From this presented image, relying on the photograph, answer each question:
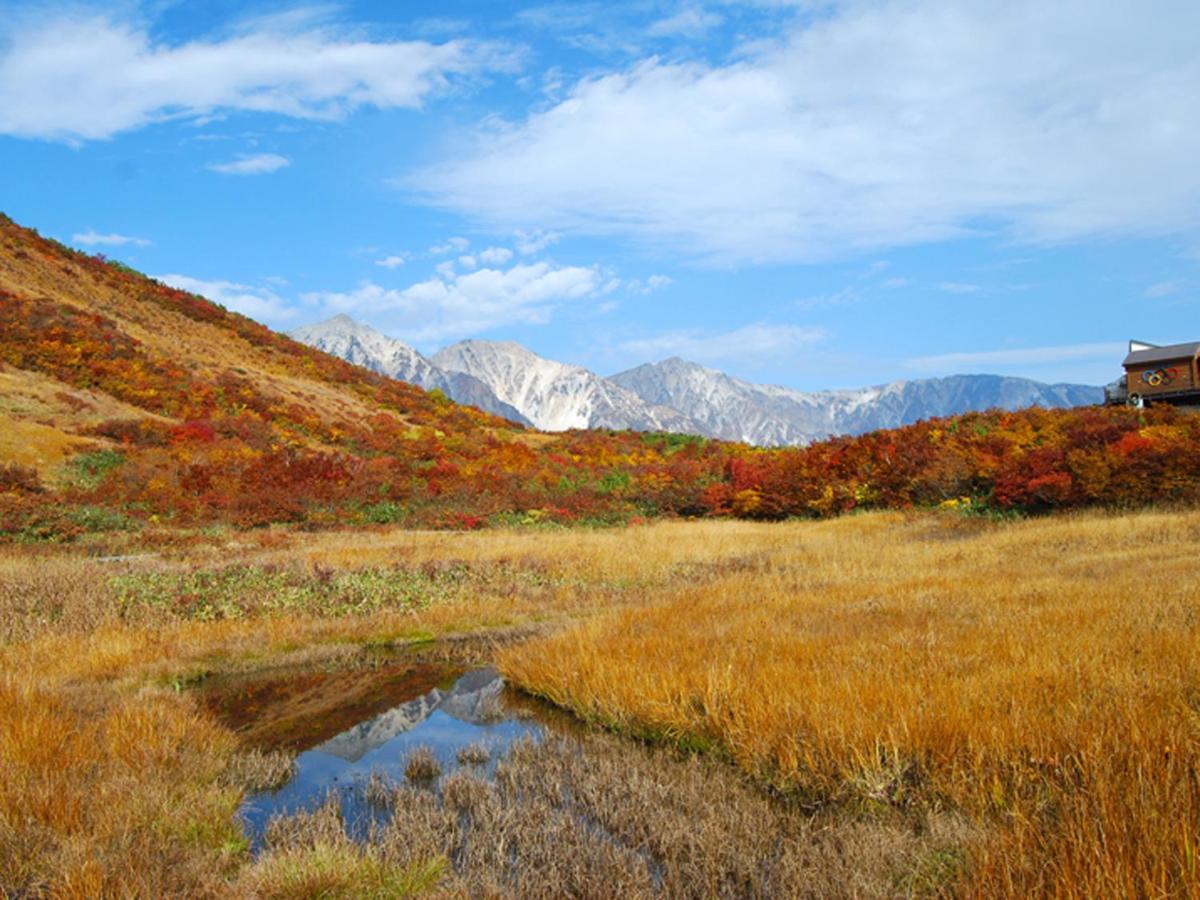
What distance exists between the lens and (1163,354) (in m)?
40.0

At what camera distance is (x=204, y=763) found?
22.2ft

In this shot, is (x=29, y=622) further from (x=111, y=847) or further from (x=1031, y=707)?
(x=1031, y=707)

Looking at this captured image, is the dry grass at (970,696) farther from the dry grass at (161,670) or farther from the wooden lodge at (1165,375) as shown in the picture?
the wooden lodge at (1165,375)

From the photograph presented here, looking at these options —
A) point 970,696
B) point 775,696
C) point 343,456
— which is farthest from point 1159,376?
point 775,696

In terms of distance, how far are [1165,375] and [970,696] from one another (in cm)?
4243

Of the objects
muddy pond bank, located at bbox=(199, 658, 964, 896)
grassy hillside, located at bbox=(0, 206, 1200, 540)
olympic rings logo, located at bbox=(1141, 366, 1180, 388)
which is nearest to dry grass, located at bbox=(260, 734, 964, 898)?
muddy pond bank, located at bbox=(199, 658, 964, 896)

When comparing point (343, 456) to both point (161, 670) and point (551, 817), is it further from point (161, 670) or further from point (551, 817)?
point (551, 817)

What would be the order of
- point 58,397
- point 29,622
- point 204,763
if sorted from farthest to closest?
point 58,397
point 29,622
point 204,763

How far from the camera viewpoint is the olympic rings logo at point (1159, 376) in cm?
3878

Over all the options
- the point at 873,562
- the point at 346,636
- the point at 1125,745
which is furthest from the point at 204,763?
the point at 873,562

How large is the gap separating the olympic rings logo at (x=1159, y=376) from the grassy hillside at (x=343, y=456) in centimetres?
1604

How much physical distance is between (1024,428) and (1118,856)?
26662 millimetres

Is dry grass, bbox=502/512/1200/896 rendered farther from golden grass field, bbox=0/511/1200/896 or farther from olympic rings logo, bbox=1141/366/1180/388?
olympic rings logo, bbox=1141/366/1180/388

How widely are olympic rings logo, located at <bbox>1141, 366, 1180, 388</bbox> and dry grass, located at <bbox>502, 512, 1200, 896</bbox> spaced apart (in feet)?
104
